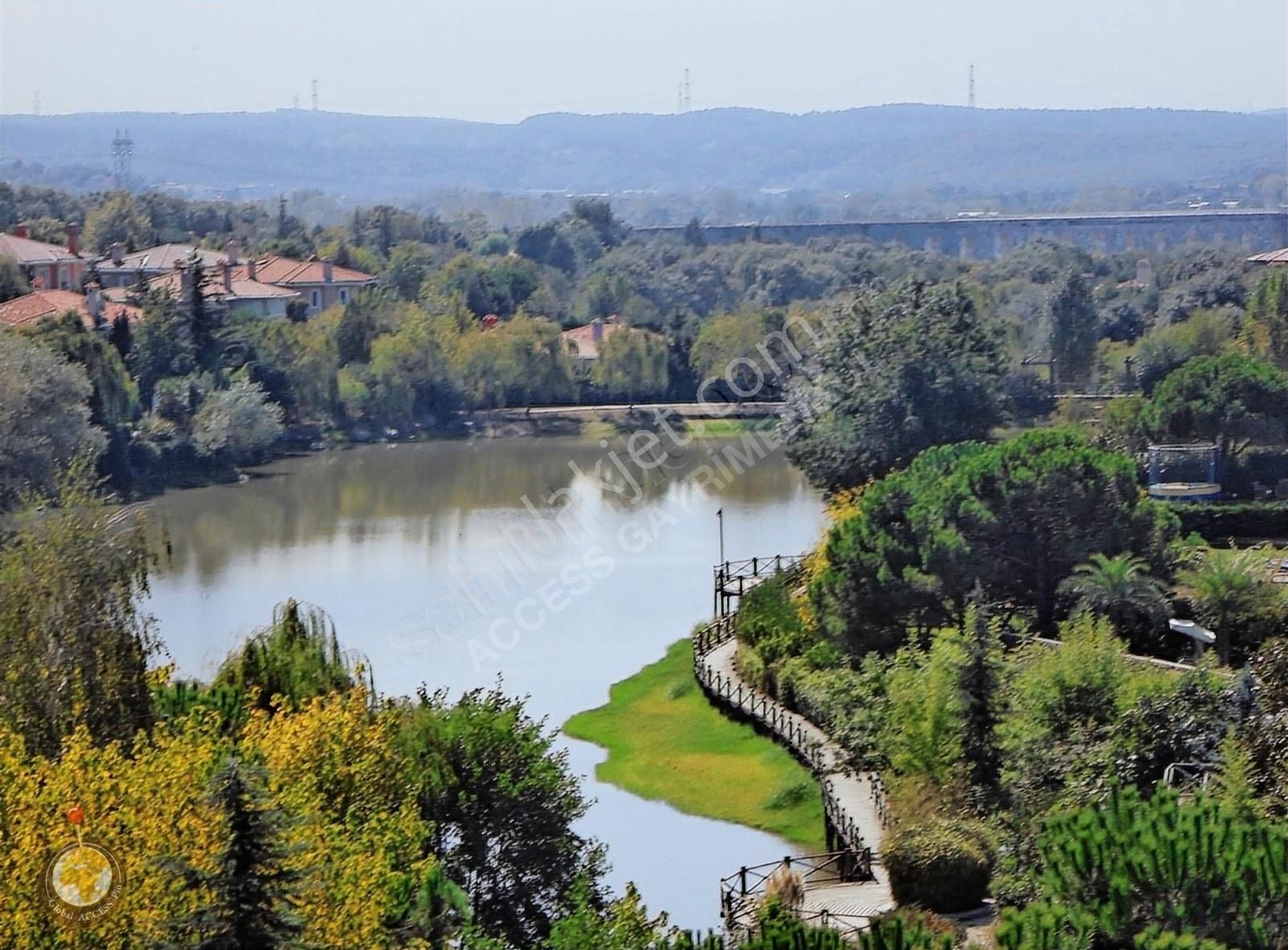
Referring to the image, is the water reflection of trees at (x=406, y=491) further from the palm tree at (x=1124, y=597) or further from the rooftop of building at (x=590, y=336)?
the palm tree at (x=1124, y=597)

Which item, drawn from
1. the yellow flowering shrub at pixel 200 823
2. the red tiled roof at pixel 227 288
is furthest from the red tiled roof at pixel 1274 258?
the yellow flowering shrub at pixel 200 823

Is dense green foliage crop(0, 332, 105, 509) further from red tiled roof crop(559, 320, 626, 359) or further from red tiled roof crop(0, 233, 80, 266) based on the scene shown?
red tiled roof crop(559, 320, 626, 359)

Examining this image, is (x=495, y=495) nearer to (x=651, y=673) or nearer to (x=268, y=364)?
(x=268, y=364)

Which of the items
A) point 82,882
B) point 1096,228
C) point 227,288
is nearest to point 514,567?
point 82,882

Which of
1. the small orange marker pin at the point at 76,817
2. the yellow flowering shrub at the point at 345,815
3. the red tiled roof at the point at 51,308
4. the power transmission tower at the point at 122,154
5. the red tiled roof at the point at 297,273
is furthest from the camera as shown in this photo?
the power transmission tower at the point at 122,154

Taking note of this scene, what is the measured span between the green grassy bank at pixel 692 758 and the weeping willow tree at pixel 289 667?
4.72 metres

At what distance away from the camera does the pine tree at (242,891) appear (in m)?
9.91

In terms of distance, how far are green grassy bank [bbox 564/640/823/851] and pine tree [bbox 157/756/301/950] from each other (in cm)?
978

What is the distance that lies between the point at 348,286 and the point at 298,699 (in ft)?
158

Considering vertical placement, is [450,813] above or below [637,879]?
above

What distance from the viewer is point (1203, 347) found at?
4672 cm

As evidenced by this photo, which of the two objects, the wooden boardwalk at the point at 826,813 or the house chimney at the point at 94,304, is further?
the house chimney at the point at 94,304

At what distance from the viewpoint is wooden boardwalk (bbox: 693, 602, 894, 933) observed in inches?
628

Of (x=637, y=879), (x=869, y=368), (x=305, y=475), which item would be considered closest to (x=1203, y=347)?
(x=869, y=368)
